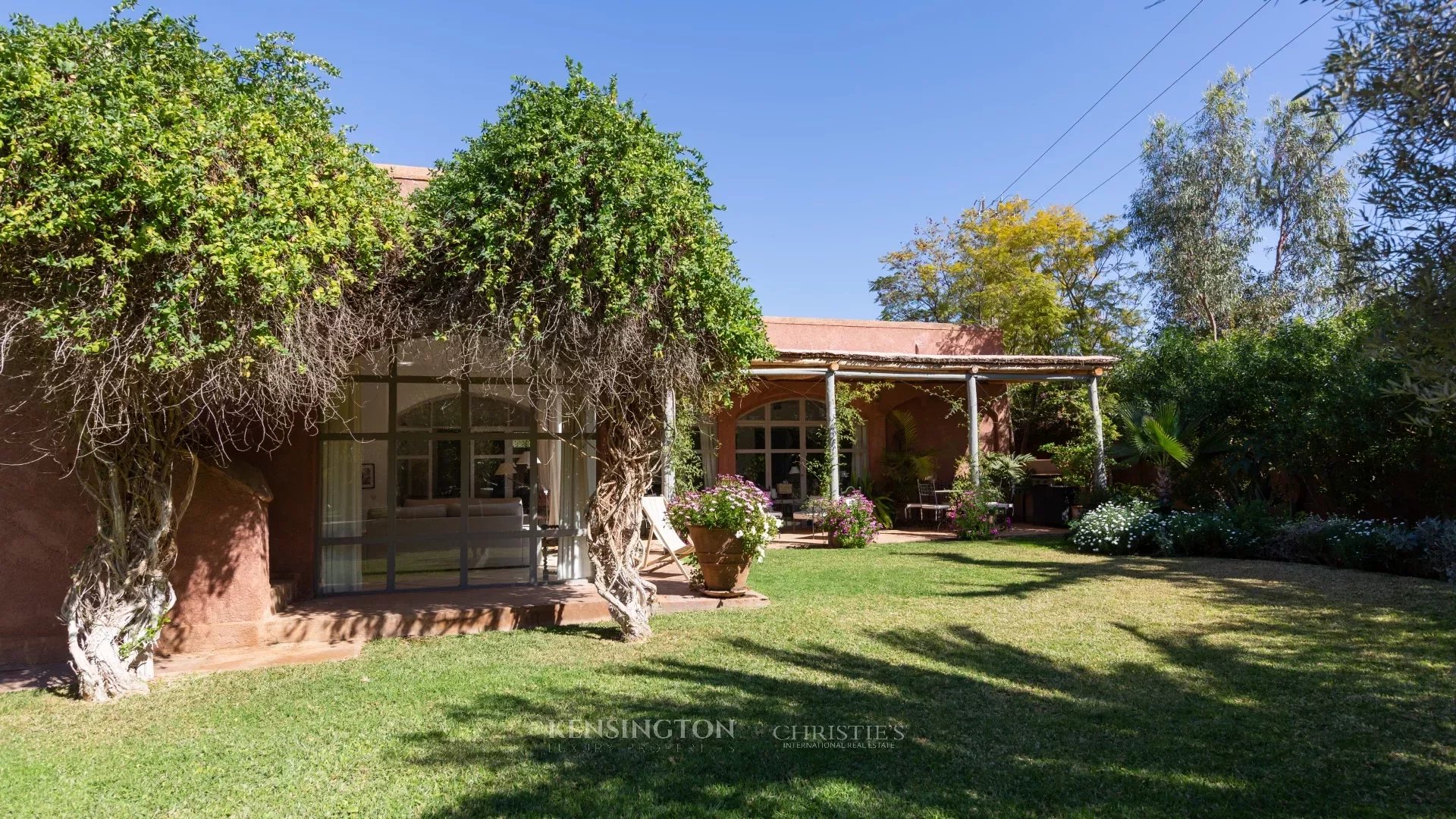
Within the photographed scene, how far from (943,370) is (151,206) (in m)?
12.1

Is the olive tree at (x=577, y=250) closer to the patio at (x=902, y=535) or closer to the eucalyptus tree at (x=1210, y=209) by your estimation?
the patio at (x=902, y=535)

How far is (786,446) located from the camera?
16859 millimetres

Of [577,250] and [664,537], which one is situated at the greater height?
[577,250]

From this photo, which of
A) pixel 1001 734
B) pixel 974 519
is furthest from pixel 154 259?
pixel 974 519

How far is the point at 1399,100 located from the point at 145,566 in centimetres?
675

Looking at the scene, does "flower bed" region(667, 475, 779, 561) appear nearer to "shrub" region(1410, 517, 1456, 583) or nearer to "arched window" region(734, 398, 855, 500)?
"shrub" region(1410, 517, 1456, 583)

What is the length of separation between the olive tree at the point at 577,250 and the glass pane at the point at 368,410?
246 cm

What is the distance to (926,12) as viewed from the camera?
11391 mm

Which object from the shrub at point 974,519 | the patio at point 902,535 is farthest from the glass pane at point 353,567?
the shrub at point 974,519

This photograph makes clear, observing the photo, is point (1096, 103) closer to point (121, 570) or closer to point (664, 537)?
point (664, 537)

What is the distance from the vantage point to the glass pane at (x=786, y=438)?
55.2ft

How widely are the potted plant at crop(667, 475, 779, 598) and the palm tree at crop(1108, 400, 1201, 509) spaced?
22.9 ft

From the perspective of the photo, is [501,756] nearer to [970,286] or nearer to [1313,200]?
[970,286]

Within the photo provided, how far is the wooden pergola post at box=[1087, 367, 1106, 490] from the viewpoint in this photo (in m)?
13.8
